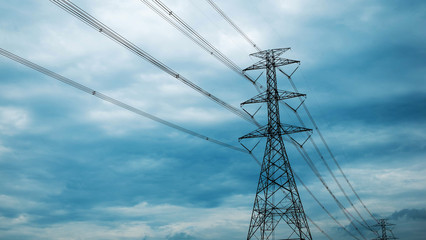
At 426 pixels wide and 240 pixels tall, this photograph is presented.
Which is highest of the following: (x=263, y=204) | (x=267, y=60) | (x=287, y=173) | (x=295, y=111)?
(x=267, y=60)

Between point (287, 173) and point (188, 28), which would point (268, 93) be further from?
point (188, 28)

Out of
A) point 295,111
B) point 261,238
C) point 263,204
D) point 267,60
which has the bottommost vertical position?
point 261,238

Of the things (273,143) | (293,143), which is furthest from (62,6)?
(293,143)

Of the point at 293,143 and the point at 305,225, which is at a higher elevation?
the point at 293,143

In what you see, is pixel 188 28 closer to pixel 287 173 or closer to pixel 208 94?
pixel 208 94

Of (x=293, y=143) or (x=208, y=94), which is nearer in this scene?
(x=208, y=94)

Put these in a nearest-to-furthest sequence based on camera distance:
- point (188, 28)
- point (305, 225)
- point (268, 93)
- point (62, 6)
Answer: point (62, 6) < point (188, 28) < point (305, 225) < point (268, 93)

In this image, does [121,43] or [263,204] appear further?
[263,204]

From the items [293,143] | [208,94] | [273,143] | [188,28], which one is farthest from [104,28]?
[293,143]

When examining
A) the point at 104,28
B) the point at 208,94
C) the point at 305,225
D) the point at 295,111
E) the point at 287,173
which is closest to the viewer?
the point at 104,28

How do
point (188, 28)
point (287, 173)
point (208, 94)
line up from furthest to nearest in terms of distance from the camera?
point (287, 173)
point (208, 94)
point (188, 28)
